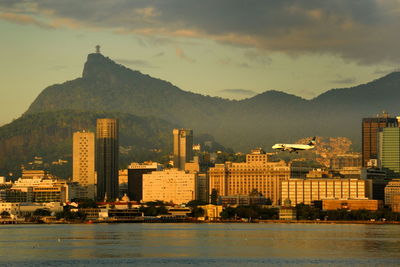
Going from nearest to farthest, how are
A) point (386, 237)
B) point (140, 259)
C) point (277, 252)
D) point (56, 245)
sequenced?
point (140, 259) → point (277, 252) → point (56, 245) → point (386, 237)

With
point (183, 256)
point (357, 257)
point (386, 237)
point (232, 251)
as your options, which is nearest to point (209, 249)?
point (232, 251)

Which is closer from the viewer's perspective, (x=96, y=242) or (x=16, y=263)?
(x=16, y=263)

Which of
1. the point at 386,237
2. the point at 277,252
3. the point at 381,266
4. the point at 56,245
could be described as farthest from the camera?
the point at 386,237

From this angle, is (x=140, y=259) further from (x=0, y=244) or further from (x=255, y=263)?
(x=0, y=244)

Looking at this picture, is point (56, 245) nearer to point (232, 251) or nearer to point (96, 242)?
point (96, 242)

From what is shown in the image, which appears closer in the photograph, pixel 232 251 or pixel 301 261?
pixel 301 261

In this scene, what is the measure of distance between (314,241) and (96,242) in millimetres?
30845

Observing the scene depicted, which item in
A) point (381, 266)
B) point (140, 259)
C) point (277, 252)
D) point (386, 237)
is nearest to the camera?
point (381, 266)

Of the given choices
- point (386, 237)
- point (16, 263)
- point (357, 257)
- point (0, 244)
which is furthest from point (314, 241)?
point (16, 263)

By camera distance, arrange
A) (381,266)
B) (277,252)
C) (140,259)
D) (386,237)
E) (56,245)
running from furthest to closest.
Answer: (386,237)
(56,245)
(277,252)
(140,259)
(381,266)

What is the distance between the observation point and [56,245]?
153m

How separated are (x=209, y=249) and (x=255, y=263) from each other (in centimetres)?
2378

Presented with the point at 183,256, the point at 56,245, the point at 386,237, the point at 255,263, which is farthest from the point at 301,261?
the point at 386,237

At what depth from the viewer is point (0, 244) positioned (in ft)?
517
